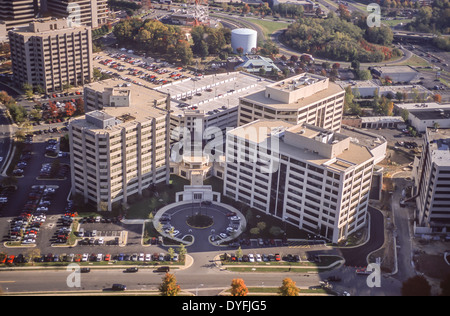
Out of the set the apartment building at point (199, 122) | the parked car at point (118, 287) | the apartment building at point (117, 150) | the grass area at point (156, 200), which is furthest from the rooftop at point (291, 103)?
the parked car at point (118, 287)

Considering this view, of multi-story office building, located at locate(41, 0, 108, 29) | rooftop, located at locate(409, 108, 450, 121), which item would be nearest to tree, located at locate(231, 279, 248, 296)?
rooftop, located at locate(409, 108, 450, 121)

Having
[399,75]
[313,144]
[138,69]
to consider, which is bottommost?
[138,69]

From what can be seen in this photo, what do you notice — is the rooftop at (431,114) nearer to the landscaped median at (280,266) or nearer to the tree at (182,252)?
the landscaped median at (280,266)

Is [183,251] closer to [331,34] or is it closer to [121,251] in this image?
[121,251]

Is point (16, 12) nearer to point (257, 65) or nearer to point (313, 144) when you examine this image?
point (257, 65)

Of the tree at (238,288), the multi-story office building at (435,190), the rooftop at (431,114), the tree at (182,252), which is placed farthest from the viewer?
the rooftop at (431,114)

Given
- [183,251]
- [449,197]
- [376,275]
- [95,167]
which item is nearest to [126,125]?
[95,167]

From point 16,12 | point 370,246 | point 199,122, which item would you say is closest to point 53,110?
point 199,122
